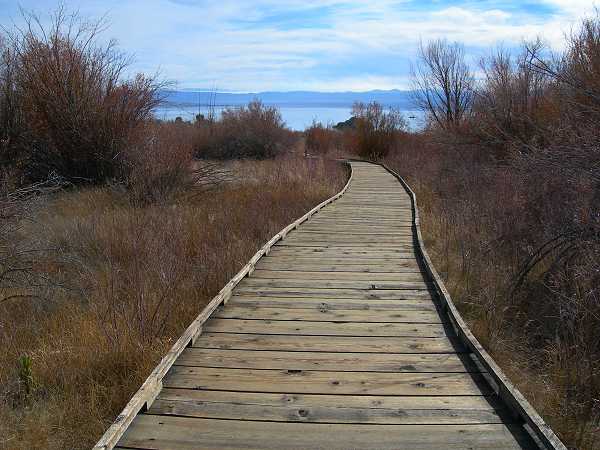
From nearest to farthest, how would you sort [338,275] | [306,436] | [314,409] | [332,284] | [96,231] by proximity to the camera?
[306,436], [314,409], [332,284], [338,275], [96,231]

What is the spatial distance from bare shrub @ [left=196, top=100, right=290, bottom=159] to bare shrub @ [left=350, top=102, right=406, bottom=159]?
4191 mm

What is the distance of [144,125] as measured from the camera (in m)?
14.7

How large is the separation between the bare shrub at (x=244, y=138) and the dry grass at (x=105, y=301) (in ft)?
48.3

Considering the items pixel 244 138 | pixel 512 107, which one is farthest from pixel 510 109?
pixel 244 138

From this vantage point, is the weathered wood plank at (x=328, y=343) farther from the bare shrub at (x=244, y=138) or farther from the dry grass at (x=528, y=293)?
the bare shrub at (x=244, y=138)

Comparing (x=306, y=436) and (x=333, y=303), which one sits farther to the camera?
(x=333, y=303)


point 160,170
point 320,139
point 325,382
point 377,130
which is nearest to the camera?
point 325,382

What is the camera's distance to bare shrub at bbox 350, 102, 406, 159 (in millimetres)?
28984

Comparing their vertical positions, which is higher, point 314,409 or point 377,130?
point 377,130

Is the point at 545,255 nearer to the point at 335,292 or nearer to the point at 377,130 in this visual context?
the point at 335,292

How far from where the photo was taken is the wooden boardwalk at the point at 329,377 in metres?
2.92

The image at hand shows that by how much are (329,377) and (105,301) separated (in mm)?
2936

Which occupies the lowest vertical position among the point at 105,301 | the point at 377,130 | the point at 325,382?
the point at 105,301

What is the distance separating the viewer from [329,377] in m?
3.63
